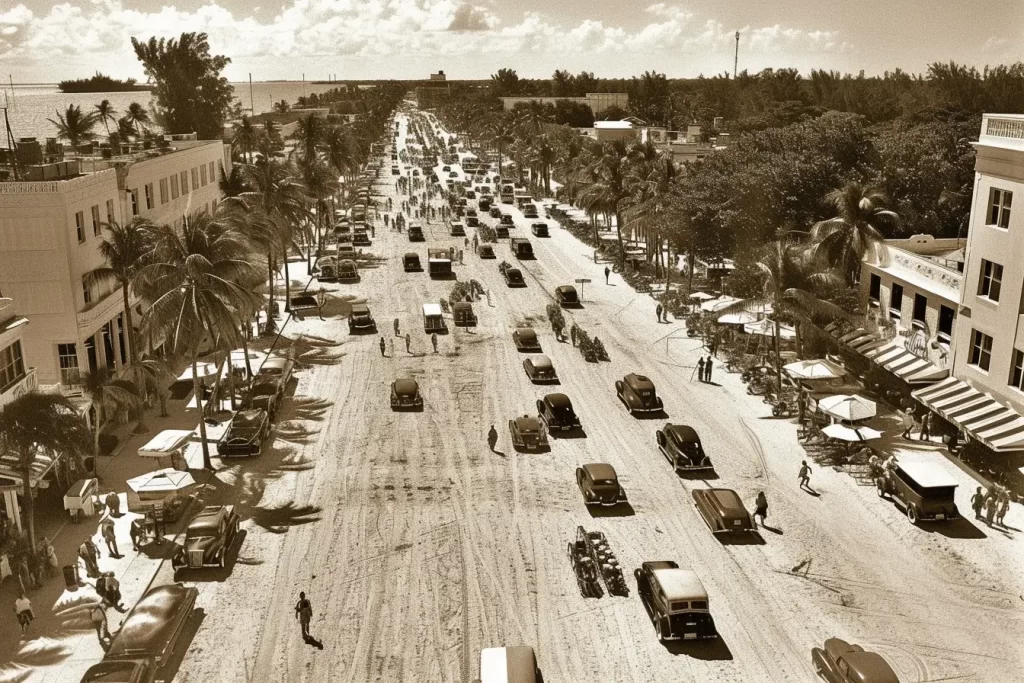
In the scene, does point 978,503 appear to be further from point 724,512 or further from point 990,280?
point 990,280

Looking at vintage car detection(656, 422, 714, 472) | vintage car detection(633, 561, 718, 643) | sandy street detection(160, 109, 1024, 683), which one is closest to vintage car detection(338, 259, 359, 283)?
sandy street detection(160, 109, 1024, 683)

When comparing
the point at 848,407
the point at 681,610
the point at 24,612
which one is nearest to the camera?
the point at 681,610

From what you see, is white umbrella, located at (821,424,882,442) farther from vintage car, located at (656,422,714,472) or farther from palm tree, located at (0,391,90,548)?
palm tree, located at (0,391,90,548)

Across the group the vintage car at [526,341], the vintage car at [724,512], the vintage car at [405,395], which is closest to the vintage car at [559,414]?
the vintage car at [405,395]

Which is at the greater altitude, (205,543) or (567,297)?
(567,297)

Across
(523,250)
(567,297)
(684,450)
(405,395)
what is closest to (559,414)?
(684,450)

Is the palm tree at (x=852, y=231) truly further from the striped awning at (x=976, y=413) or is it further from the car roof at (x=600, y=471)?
the car roof at (x=600, y=471)

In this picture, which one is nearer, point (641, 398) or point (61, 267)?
point (61, 267)

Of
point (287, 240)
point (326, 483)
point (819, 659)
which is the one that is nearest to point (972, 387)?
point (819, 659)

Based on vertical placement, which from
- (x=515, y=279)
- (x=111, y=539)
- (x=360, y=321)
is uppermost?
(x=515, y=279)
